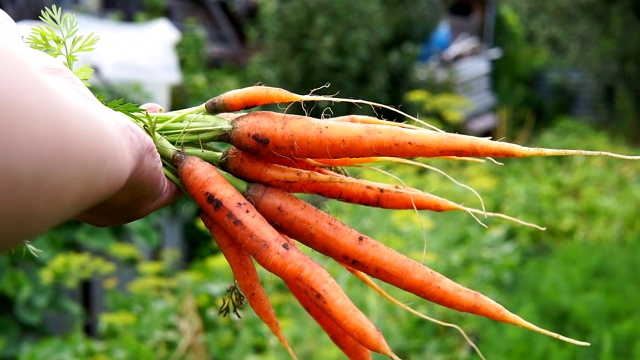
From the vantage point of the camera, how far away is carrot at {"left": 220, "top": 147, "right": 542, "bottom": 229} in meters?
1.46

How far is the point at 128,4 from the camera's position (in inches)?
242

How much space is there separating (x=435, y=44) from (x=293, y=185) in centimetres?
1203

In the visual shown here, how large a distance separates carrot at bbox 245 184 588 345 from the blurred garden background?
135 millimetres

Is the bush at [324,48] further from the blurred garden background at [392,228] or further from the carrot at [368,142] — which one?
the carrot at [368,142]

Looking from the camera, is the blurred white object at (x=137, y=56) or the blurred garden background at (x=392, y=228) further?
the blurred white object at (x=137, y=56)

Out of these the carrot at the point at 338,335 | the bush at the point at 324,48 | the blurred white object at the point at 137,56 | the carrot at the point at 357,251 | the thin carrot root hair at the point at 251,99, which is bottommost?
the bush at the point at 324,48

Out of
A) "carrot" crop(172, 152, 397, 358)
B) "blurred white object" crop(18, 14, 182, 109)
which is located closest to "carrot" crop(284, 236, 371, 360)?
"carrot" crop(172, 152, 397, 358)

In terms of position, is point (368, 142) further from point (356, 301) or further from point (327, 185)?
point (356, 301)

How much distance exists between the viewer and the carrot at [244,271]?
1.48 m

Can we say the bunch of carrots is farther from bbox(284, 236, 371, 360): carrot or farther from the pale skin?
the pale skin

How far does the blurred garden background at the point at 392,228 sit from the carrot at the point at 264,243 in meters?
0.10

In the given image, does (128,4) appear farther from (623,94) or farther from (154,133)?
(623,94)

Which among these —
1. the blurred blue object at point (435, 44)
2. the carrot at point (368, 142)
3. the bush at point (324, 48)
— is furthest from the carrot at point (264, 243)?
the blurred blue object at point (435, 44)

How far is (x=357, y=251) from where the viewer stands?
1543 mm
